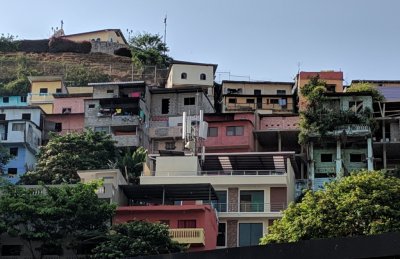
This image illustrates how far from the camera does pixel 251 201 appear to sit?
147ft

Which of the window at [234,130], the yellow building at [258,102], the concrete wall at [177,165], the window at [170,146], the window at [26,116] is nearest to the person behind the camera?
the concrete wall at [177,165]

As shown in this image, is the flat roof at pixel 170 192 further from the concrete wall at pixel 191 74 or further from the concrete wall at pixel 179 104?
the concrete wall at pixel 191 74

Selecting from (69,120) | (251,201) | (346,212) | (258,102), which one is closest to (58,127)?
(69,120)

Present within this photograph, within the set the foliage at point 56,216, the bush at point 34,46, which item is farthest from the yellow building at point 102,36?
the foliage at point 56,216

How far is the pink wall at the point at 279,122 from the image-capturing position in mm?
61906

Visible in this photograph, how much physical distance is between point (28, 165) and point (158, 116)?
456 inches

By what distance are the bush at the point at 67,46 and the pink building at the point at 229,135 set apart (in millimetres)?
38096

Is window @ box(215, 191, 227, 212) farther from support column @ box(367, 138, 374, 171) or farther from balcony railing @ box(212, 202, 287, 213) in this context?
support column @ box(367, 138, 374, 171)

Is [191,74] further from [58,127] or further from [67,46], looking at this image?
[67,46]

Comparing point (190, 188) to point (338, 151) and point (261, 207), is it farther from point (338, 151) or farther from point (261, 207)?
point (338, 151)

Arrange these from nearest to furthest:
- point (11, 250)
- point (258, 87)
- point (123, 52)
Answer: point (11, 250), point (258, 87), point (123, 52)

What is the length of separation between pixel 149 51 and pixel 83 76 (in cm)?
815

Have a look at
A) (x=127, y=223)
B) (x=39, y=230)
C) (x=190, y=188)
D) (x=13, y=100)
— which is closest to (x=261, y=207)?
(x=190, y=188)

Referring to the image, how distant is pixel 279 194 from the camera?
44.9 m
